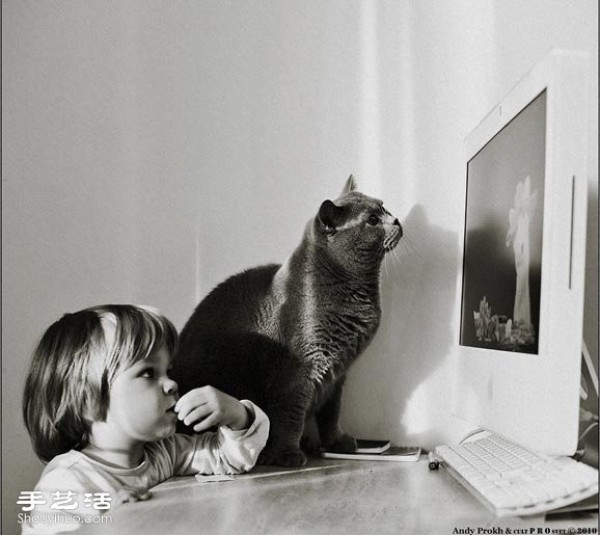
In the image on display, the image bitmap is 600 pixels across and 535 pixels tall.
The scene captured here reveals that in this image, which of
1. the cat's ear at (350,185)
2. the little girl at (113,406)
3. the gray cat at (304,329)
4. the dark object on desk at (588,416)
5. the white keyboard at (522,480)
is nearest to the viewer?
the white keyboard at (522,480)

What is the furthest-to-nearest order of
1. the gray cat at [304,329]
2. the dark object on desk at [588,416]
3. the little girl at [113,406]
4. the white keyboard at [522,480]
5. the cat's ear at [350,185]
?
the cat's ear at [350,185] < the gray cat at [304,329] < the little girl at [113,406] < the dark object on desk at [588,416] < the white keyboard at [522,480]

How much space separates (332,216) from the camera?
1.19 m

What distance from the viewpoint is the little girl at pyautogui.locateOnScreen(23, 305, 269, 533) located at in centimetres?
102

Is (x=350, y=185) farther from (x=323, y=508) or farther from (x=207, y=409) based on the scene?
(x=323, y=508)

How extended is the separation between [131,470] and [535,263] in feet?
2.41

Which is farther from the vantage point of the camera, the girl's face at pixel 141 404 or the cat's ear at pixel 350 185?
the cat's ear at pixel 350 185

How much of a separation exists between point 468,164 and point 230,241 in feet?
1.74

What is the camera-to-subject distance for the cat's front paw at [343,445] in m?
1.23

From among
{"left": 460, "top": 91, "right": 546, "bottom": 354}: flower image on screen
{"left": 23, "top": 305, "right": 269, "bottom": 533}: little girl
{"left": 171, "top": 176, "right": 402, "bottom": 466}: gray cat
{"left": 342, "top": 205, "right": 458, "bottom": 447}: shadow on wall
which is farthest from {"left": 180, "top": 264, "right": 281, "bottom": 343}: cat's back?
{"left": 460, "top": 91, "right": 546, "bottom": 354}: flower image on screen

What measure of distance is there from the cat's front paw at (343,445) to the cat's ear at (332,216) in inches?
17.0

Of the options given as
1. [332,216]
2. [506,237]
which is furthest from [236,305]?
[506,237]

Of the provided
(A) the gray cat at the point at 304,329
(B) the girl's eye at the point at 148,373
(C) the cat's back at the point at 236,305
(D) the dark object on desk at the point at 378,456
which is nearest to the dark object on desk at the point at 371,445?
(D) the dark object on desk at the point at 378,456

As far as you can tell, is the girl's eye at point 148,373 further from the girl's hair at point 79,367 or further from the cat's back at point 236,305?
the cat's back at point 236,305

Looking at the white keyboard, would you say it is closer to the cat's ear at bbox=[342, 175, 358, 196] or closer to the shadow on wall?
the shadow on wall
